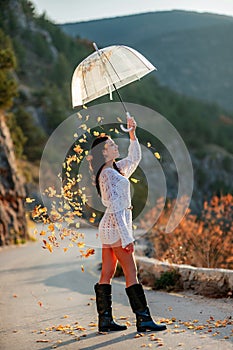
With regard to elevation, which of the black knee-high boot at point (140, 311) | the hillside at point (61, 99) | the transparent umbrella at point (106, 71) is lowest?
the black knee-high boot at point (140, 311)

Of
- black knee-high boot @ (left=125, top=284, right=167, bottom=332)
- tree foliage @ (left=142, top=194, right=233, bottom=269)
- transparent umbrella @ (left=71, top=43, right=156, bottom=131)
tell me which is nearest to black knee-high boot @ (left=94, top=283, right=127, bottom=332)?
black knee-high boot @ (left=125, top=284, right=167, bottom=332)

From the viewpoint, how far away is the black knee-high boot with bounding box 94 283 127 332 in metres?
6.23

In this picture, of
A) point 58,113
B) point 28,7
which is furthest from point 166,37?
point 58,113

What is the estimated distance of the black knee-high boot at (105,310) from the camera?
623 cm

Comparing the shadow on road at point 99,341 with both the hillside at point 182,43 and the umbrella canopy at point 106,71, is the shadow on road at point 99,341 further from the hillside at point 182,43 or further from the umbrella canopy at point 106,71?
the hillside at point 182,43

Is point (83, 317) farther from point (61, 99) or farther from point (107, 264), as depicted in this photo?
point (61, 99)

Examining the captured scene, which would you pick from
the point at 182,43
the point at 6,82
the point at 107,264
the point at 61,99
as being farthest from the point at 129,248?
the point at 182,43

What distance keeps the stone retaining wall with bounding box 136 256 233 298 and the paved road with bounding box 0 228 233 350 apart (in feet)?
0.70

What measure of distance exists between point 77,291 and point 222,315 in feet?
10.6

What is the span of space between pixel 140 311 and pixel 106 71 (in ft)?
8.10

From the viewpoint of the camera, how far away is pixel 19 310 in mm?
7789

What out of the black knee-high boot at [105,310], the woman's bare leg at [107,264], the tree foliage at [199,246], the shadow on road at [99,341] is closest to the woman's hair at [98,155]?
the woman's bare leg at [107,264]

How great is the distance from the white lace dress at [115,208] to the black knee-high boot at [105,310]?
0.47m

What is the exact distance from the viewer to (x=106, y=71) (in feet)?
21.8
